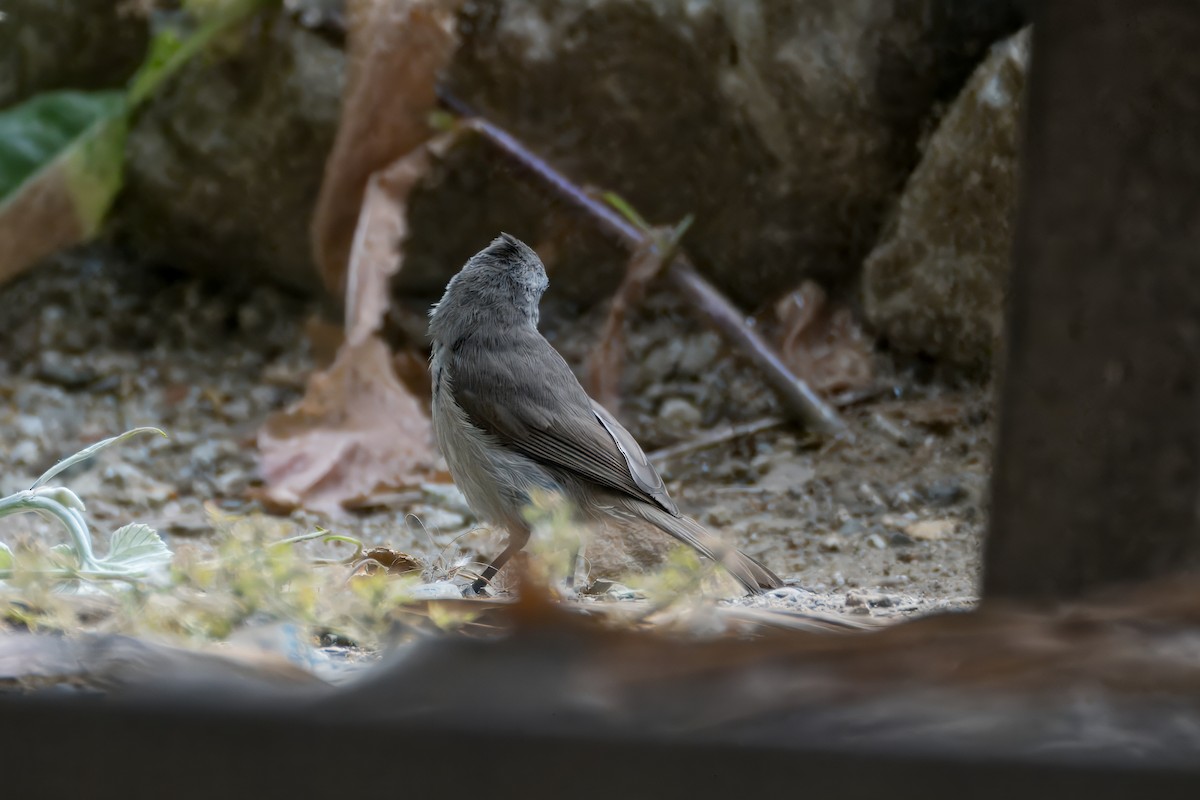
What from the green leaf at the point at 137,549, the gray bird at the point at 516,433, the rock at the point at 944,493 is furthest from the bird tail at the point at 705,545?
the rock at the point at 944,493

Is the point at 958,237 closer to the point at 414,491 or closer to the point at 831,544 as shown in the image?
the point at 831,544

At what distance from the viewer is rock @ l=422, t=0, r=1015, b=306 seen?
15.0 ft

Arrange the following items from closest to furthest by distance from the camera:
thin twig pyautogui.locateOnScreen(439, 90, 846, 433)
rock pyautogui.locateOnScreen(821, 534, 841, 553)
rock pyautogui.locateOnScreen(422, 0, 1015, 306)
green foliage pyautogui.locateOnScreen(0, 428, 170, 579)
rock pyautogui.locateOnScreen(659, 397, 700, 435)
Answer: green foliage pyautogui.locateOnScreen(0, 428, 170, 579) → rock pyautogui.locateOnScreen(821, 534, 841, 553) → thin twig pyautogui.locateOnScreen(439, 90, 846, 433) → rock pyautogui.locateOnScreen(422, 0, 1015, 306) → rock pyautogui.locateOnScreen(659, 397, 700, 435)

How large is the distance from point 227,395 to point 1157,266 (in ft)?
14.8

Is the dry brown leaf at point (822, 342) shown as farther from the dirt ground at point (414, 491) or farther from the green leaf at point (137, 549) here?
the green leaf at point (137, 549)

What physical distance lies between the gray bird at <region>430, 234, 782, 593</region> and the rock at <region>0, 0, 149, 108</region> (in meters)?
3.02

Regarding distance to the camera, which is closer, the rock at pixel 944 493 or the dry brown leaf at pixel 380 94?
the rock at pixel 944 493

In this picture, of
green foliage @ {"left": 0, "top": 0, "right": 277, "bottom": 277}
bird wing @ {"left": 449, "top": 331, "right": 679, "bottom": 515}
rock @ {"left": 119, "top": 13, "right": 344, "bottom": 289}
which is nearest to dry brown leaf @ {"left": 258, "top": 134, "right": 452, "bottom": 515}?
rock @ {"left": 119, "top": 13, "right": 344, "bottom": 289}

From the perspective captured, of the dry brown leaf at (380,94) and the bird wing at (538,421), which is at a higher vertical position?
the dry brown leaf at (380,94)

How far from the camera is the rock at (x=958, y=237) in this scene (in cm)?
429

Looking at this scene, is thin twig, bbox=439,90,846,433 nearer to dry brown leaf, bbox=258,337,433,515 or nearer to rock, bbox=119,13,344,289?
rock, bbox=119,13,344,289

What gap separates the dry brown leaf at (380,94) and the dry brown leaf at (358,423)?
182 mm

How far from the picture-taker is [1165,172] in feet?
3.01

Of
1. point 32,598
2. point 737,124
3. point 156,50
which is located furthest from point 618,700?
point 156,50
